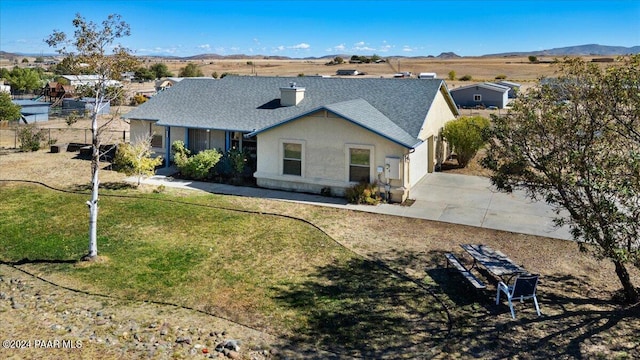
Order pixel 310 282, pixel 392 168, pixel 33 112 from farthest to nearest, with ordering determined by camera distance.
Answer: pixel 33 112 < pixel 392 168 < pixel 310 282

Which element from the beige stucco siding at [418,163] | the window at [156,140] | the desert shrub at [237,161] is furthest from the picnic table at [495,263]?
the window at [156,140]

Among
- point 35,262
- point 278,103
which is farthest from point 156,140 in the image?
point 35,262

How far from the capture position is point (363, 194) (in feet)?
59.6

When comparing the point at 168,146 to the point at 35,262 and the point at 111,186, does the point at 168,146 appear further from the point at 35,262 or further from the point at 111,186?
the point at 35,262

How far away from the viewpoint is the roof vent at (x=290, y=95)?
78.7 ft

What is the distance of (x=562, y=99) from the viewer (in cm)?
1016

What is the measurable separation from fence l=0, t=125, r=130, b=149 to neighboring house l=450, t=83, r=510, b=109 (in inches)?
1625

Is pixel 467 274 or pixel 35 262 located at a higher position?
pixel 467 274

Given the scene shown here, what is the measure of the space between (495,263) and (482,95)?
170 ft

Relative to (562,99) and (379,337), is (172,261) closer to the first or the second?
(379,337)

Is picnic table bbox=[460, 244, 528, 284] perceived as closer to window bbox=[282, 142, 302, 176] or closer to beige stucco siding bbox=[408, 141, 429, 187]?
beige stucco siding bbox=[408, 141, 429, 187]

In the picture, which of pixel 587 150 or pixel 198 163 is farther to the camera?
pixel 198 163

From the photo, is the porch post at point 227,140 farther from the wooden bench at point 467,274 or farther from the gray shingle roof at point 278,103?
the wooden bench at point 467,274

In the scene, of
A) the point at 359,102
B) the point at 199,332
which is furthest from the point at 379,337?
the point at 359,102
